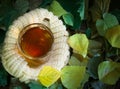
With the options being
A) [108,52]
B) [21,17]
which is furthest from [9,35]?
[108,52]

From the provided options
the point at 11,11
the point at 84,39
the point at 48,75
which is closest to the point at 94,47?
the point at 84,39

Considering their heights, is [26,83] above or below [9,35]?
below

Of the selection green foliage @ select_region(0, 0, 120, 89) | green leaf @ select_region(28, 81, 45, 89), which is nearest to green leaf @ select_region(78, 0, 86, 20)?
green foliage @ select_region(0, 0, 120, 89)

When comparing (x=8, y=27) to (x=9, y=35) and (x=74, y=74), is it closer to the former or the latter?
(x=9, y=35)

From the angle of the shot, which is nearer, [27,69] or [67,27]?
[27,69]

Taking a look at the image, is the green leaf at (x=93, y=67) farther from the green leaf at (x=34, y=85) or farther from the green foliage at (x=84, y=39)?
the green leaf at (x=34, y=85)

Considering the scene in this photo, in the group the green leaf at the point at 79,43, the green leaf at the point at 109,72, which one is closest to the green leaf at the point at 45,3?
the green leaf at the point at 79,43
